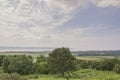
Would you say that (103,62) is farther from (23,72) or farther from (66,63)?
(23,72)

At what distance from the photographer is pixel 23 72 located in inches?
3546

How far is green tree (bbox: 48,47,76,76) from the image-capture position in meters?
82.8

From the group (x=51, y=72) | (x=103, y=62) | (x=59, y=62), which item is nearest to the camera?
(x=59, y=62)

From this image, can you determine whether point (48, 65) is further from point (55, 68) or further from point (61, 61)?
point (61, 61)

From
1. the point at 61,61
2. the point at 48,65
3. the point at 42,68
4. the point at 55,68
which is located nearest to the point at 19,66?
the point at 42,68

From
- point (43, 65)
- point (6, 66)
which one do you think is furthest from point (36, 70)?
point (6, 66)

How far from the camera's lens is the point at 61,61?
272 feet

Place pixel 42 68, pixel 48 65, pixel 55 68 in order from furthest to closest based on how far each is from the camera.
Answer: pixel 42 68
pixel 48 65
pixel 55 68

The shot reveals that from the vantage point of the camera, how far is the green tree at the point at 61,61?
8281 cm

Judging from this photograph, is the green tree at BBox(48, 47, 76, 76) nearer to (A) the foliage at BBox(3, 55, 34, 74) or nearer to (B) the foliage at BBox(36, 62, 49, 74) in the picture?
(B) the foliage at BBox(36, 62, 49, 74)

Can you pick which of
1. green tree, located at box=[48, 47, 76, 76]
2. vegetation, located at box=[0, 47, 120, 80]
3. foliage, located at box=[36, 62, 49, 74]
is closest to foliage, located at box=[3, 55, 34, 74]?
vegetation, located at box=[0, 47, 120, 80]

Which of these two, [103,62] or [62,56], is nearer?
[62,56]

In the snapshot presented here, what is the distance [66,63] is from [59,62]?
2423mm

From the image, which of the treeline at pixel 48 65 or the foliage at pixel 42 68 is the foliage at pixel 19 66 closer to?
the treeline at pixel 48 65
